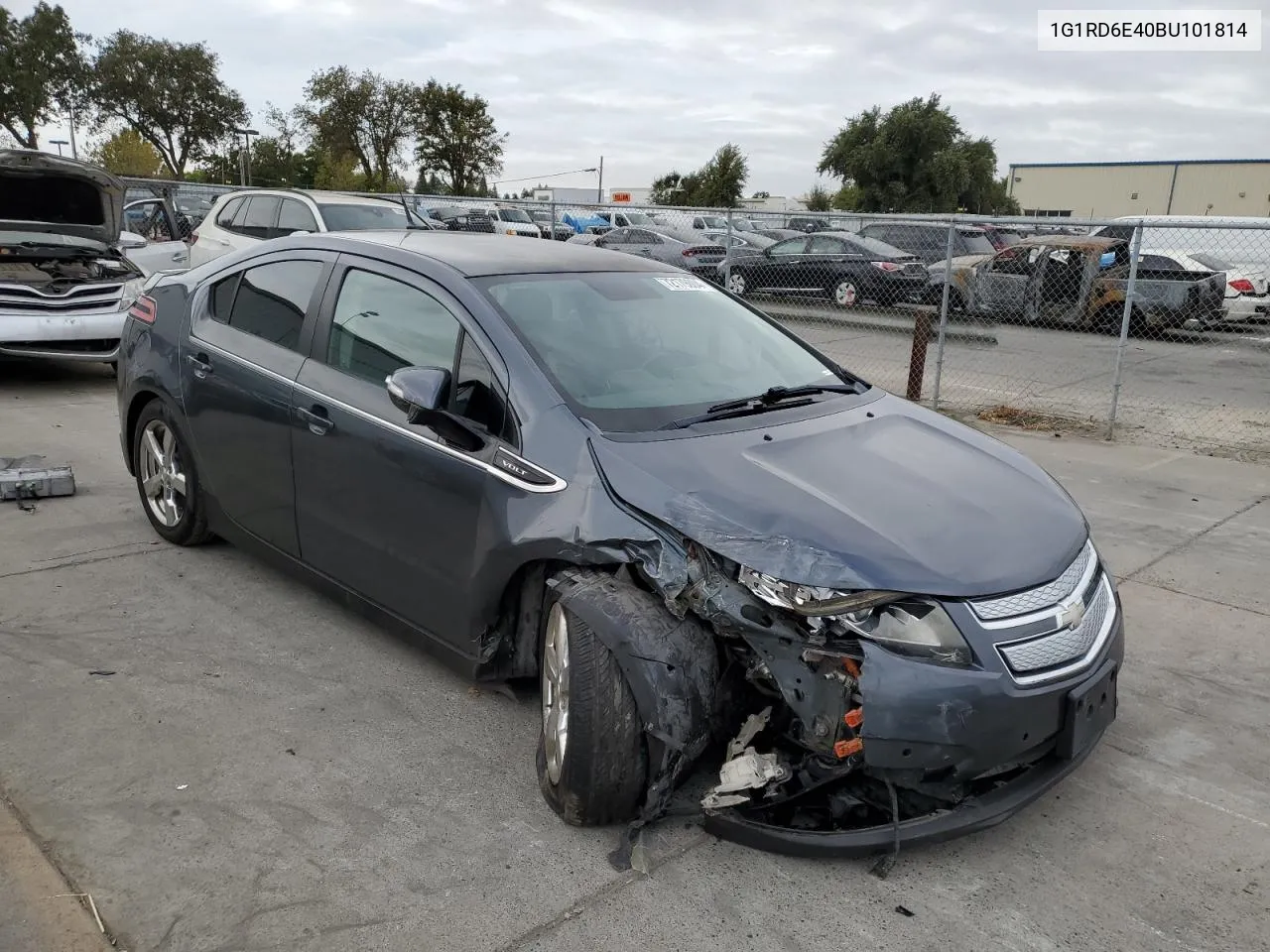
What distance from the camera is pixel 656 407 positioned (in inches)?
133

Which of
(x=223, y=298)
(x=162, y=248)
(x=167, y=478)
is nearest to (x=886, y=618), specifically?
(x=223, y=298)

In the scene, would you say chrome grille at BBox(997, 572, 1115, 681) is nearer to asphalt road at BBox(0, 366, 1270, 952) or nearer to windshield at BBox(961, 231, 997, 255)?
asphalt road at BBox(0, 366, 1270, 952)

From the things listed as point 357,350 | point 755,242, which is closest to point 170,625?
point 357,350

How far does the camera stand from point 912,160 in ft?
152

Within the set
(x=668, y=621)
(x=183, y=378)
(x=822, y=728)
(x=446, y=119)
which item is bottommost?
(x=822, y=728)

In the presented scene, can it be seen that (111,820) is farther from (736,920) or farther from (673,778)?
(736,920)

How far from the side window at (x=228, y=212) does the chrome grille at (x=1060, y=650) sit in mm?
11381

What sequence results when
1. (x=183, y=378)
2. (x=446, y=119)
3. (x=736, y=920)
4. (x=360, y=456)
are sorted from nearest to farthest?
1. (x=736, y=920)
2. (x=360, y=456)
3. (x=183, y=378)
4. (x=446, y=119)

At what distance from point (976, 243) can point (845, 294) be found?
419 centimetres

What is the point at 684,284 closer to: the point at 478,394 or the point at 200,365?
the point at 478,394

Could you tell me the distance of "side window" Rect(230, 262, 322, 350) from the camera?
13.5 ft

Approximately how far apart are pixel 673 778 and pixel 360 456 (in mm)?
1645

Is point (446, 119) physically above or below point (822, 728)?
above

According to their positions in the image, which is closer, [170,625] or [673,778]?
[673,778]
